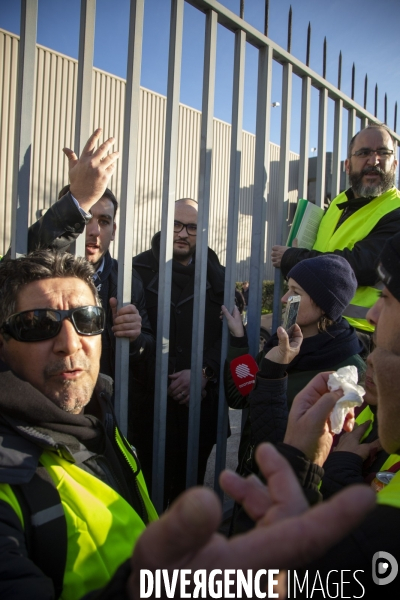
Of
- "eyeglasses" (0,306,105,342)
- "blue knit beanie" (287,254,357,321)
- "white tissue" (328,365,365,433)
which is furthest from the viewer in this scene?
"blue knit beanie" (287,254,357,321)

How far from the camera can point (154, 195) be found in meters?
12.7

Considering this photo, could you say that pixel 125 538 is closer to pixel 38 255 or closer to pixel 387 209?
pixel 38 255

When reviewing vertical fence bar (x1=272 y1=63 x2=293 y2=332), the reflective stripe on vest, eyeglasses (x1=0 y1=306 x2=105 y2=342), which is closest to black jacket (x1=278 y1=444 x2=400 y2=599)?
the reflective stripe on vest

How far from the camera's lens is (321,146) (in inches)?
134

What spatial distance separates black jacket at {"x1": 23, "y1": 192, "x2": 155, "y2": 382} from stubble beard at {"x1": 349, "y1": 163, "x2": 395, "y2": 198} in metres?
1.63

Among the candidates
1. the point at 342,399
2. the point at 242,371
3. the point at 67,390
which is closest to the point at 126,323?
the point at 67,390

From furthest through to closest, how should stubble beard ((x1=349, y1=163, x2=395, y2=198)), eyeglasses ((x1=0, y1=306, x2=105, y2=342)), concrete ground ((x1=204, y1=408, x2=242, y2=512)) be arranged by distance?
concrete ground ((x1=204, y1=408, x2=242, y2=512)) → stubble beard ((x1=349, y1=163, x2=395, y2=198)) → eyeglasses ((x1=0, y1=306, x2=105, y2=342))

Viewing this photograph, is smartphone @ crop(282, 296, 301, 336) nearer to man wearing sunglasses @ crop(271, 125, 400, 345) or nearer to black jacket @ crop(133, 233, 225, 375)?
man wearing sunglasses @ crop(271, 125, 400, 345)

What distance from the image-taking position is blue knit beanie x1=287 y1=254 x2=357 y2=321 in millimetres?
2275

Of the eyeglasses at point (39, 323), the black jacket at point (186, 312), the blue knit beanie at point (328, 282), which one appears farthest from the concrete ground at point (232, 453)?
the eyeglasses at point (39, 323)

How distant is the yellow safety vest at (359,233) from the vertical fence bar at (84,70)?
1.73 m

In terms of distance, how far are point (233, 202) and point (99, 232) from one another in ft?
2.70

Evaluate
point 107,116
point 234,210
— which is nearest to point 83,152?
point 234,210

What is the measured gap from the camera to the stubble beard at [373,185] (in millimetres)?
3027
